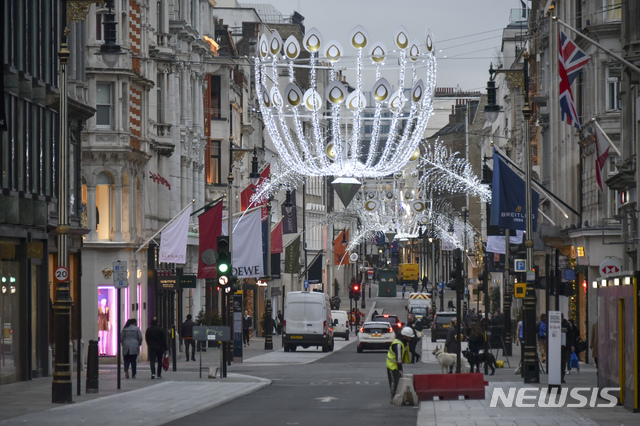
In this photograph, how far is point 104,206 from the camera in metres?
47.3

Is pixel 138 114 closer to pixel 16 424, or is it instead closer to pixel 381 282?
pixel 16 424

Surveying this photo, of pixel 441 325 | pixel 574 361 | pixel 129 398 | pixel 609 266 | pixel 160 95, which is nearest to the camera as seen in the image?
pixel 129 398

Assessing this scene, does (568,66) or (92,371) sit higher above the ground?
(568,66)

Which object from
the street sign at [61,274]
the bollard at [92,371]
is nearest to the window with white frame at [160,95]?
the bollard at [92,371]

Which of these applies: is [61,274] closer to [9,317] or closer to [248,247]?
[9,317]

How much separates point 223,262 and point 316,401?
7.65 m

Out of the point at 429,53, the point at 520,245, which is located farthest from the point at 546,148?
the point at 429,53

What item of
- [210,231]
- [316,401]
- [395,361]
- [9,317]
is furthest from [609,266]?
[9,317]

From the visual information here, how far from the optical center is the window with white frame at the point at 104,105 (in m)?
46.9

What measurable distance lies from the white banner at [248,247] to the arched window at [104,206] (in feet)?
17.6

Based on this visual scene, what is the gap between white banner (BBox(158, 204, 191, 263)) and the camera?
140 ft

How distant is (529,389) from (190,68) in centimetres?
3358

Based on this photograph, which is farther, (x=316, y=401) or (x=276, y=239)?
(x=276, y=239)

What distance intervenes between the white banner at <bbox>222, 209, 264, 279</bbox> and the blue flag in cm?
1073
